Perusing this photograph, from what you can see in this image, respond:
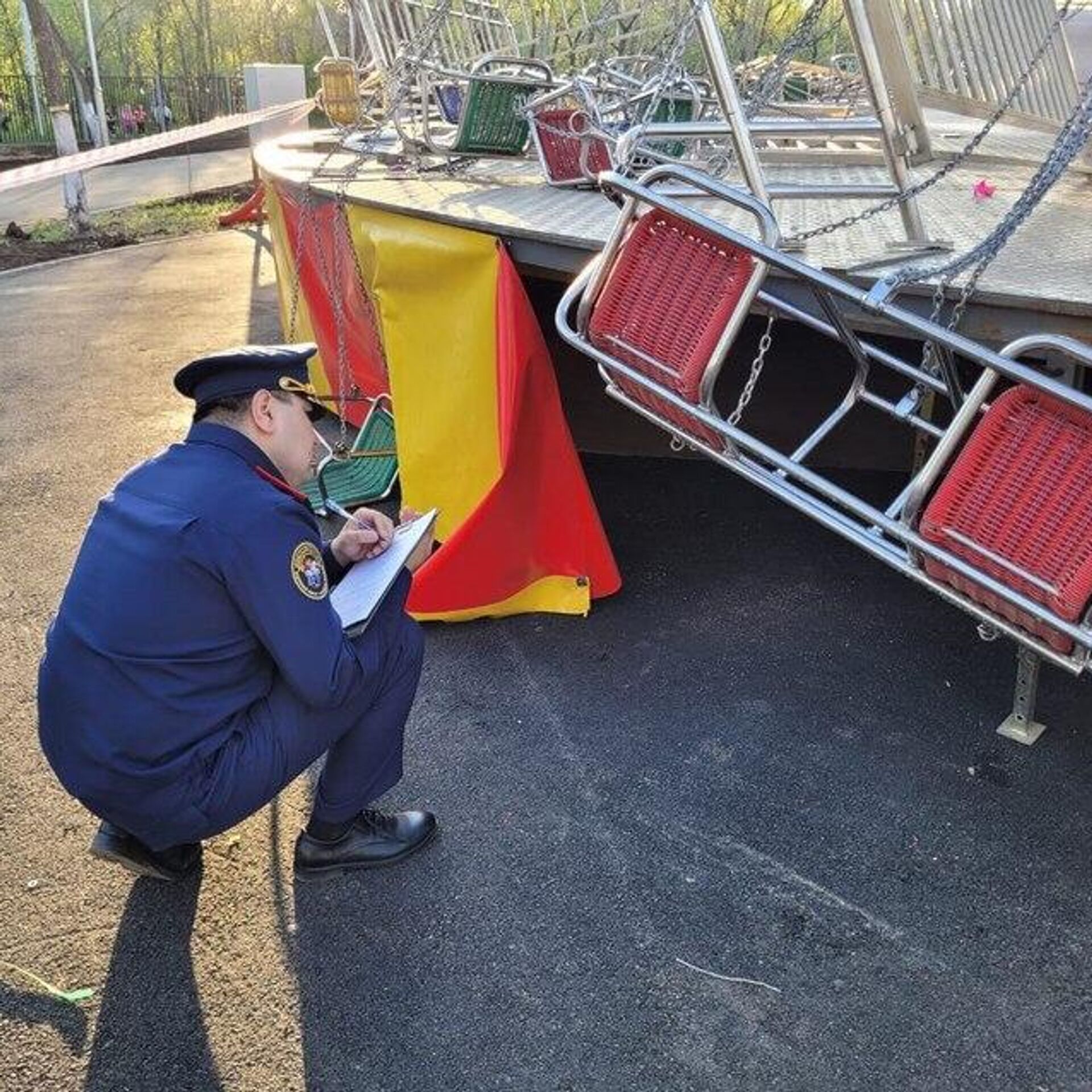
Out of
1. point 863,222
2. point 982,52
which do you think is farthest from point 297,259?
point 982,52

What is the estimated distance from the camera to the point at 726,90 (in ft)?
9.10

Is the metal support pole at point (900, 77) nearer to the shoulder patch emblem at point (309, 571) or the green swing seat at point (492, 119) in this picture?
the shoulder patch emblem at point (309, 571)

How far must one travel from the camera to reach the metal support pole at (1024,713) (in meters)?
3.09

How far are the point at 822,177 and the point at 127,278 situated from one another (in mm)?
7051

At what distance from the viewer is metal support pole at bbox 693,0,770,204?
9.08ft

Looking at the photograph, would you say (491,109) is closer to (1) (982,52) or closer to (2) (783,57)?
(1) (982,52)

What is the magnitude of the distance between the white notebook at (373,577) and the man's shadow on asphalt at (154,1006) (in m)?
0.76

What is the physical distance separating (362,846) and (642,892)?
665 millimetres

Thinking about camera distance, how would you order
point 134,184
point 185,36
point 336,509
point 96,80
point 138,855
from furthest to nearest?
point 185,36
point 96,80
point 134,184
point 336,509
point 138,855

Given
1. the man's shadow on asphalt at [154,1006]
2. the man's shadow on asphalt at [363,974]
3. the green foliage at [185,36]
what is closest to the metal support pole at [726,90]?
the man's shadow on asphalt at [363,974]

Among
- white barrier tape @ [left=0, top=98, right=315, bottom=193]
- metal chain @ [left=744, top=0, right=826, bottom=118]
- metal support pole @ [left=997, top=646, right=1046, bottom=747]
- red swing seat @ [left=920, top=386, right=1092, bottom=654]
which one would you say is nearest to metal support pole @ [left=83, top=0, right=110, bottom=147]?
white barrier tape @ [left=0, top=98, right=315, bottom=193]

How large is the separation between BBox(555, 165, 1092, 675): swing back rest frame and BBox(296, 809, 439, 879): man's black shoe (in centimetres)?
116

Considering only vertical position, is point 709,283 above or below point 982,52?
below

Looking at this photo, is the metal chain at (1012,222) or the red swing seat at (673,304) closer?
the metal chain at (1012,222)
